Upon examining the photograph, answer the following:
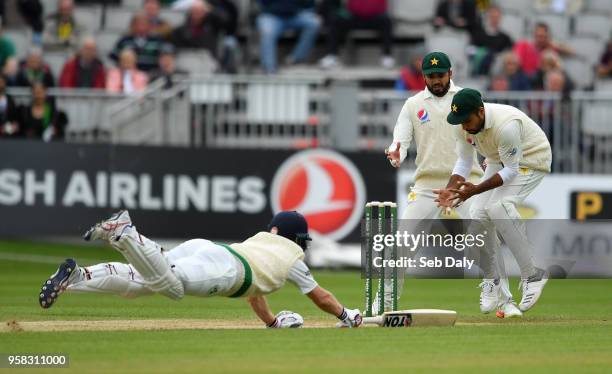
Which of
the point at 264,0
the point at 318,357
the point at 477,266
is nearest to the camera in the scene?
the point at 318,357

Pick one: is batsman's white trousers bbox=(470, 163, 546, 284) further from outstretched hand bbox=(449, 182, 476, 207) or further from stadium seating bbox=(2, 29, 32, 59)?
stadium seating bbox=(2, 29, 32, 59)

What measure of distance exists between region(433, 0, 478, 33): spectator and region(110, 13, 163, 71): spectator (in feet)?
15.8

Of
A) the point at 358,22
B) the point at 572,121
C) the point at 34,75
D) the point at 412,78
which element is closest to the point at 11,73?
the point at 34,75

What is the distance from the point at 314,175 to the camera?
68.0 ft

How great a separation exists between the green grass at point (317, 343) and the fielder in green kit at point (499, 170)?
0.54 meters

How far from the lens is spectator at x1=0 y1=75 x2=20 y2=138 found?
21234mm

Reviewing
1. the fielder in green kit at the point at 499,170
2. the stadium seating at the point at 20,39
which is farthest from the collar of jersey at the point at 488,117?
the stadium seating at the point at 20,39

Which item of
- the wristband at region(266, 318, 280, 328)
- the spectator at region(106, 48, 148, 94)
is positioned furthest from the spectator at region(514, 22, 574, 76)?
the wristband at region(266, 318, 280, 328)

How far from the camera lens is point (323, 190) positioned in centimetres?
2072

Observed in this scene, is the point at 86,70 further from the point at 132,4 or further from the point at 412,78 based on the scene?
the point at 412,78

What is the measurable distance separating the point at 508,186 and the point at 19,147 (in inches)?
417

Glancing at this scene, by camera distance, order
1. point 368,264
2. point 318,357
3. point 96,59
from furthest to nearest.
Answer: point 96,59, point 368,264, point 318,357

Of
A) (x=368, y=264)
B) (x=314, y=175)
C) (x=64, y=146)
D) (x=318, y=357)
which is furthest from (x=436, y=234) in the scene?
(x=64, y=146)

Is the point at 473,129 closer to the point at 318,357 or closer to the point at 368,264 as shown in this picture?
the point at 368,264
